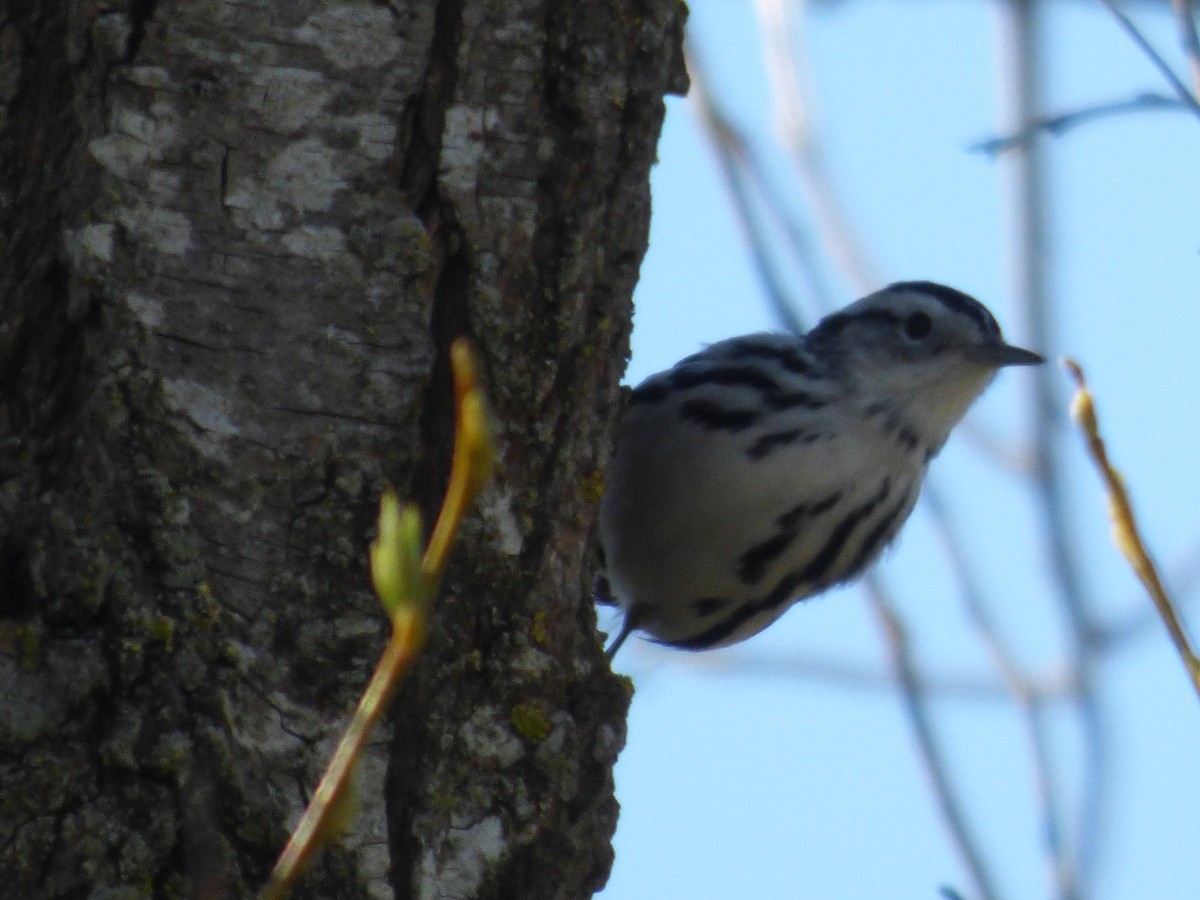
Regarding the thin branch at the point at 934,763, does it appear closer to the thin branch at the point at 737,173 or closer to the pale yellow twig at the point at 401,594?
the thin branch at the point at 737,173

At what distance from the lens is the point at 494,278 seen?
8.16 feet

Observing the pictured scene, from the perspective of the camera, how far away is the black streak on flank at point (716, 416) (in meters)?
4.16

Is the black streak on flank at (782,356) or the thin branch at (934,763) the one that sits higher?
the black streak on flank at (782,356)

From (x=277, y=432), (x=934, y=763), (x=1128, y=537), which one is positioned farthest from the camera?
(x=934, y=763)

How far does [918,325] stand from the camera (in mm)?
4777

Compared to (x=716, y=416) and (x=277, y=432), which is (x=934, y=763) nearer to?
(x=716, y=416)

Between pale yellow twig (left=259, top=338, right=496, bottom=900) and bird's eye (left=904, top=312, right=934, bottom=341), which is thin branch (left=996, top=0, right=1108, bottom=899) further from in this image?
pale yellow twig (left=259, top=338, right=496, bottom=900)

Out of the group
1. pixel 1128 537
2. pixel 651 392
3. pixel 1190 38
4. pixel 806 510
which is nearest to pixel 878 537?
pixel 806 510

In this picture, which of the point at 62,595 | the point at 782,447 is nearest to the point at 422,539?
the point at 62,595

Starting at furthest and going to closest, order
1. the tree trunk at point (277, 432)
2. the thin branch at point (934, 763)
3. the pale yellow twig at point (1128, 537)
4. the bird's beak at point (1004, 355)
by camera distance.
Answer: the bird's beak at point (1004, 355) < the thin branch at point (934, 763) < the tree trunk at point (277, 432) < the pale yellow twig at point (1128, 537)

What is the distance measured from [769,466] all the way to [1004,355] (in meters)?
0.91

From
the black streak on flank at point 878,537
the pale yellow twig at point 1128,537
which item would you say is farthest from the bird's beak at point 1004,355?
the pale yellow twig at point 1128,537

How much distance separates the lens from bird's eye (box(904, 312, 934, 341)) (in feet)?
15.6

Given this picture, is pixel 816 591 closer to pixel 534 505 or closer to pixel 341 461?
pixel 534 505
